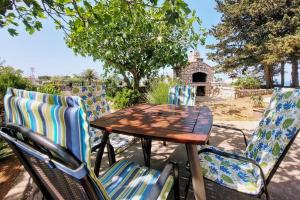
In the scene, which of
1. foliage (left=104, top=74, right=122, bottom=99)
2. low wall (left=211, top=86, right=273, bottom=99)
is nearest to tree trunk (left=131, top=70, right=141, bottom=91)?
foliage (left=104, top=74, right=122, bottom=99)

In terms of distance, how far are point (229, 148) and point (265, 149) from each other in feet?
5.12

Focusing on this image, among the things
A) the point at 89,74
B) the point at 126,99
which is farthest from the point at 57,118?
the point at 89,74

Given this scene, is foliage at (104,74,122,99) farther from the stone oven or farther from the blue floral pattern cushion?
the blue floral pattern cushion

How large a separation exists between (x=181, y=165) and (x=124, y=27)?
4.77m

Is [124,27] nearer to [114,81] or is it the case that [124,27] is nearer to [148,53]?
[148,53]

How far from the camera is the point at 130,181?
1331 mm

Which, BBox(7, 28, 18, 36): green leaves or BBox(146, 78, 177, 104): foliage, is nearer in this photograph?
BBox(7, 28, 18, 36): green leaves

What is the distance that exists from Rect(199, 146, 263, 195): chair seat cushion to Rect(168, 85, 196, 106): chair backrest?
5.17 ft

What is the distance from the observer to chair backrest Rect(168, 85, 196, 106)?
10.8 ft

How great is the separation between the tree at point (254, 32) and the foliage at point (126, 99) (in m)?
8.52

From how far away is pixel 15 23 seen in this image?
7.53ft

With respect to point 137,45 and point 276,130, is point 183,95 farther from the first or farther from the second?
point 137,45

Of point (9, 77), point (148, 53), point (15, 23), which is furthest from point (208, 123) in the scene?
point (148, 53)

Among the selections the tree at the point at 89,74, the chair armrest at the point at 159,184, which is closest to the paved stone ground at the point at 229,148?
the chair armrest at the point at 159,184
